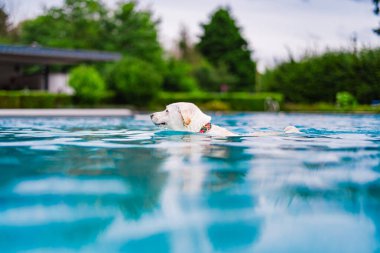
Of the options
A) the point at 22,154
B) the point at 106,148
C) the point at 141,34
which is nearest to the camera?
the point at 22,154

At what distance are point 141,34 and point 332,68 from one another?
57.4ft

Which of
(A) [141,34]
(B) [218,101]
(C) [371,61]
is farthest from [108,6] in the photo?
(C) [371,61]

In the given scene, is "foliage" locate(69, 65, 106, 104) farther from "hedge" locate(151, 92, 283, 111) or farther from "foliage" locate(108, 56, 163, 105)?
"hedge" locate(151, 92, 283, 111)

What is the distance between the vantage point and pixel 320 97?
32406 millimetres

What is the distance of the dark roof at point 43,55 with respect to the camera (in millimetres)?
26141

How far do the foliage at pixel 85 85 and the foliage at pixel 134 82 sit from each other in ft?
7.73

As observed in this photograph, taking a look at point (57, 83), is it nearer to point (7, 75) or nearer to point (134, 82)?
point (7, 75)

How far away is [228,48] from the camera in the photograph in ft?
165

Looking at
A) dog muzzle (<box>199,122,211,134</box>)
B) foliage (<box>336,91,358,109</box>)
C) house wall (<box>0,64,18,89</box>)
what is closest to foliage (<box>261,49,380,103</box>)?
foliage (<box>336,91,358,109</box>)

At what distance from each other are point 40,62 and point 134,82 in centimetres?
621

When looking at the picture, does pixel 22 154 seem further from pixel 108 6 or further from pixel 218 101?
pixel 108 6

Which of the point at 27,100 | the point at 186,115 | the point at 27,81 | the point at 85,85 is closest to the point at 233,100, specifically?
the point at 85,85

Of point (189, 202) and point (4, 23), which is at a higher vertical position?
point (4, 23)

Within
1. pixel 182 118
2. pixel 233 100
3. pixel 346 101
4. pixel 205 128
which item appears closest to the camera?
pixel 182 118
